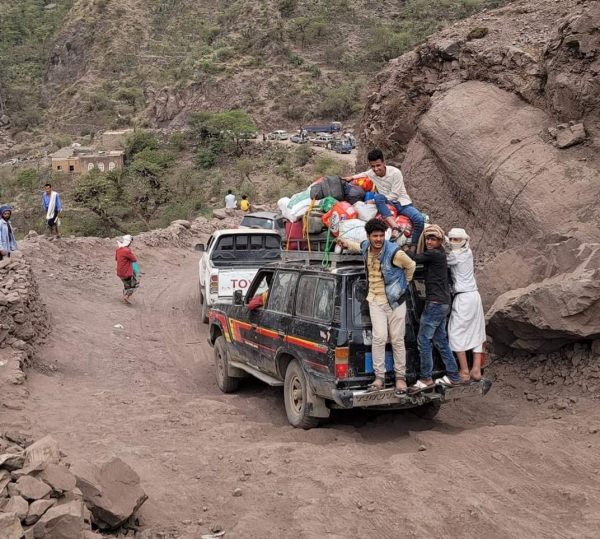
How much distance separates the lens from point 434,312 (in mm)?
6555

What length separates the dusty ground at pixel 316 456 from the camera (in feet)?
15.9

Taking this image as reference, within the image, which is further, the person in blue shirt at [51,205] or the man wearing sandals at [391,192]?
the person in blue shirt at [51,205]

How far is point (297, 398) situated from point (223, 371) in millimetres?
2272

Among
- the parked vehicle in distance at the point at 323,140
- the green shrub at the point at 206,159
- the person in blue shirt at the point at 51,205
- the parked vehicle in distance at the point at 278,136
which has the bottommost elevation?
the person in blue shirt at the point at 51,205

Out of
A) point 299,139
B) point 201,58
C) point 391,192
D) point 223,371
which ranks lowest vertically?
point 223,371

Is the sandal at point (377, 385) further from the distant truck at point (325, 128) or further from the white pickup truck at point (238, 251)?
the distant truck at point (325, 128)

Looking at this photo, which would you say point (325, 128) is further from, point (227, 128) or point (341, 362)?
point (341, 362)

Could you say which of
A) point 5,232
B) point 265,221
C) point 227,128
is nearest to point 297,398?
point 5,232

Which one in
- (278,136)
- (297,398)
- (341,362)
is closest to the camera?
(341,362)

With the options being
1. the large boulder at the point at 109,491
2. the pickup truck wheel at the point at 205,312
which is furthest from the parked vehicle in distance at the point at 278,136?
the large boulder at the point at 109,491

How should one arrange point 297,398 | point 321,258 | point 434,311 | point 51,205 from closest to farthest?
point 434,311, point 297,398, point 321,258, point 51,205

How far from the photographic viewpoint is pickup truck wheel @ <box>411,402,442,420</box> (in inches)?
286

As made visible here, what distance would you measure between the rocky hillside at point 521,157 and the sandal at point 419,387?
1.98 m

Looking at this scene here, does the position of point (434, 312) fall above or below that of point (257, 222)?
below
